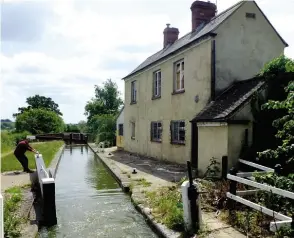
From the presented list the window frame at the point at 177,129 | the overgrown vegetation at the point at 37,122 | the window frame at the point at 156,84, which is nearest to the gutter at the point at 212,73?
the window frame at the point at 177,129

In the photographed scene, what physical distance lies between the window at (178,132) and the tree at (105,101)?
→ 39.8m

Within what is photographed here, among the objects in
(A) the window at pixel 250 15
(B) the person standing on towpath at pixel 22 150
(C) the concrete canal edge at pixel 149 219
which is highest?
(A) the window at pixel 250 15

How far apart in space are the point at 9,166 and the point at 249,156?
37.6ft

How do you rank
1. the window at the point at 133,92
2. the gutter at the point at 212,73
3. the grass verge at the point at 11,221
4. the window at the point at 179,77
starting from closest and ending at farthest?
the grass verge at the point at 11,221 → the gutter at the point at 212,73 → the window at the point at 179,77 → the window at the point at 133,92

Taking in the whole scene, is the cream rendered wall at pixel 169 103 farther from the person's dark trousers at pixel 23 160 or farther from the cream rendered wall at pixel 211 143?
the person's dark trousers at pixel 23 160

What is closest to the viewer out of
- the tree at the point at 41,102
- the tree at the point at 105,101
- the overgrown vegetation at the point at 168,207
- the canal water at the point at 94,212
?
the overgrown vegetation at the point at 168,207

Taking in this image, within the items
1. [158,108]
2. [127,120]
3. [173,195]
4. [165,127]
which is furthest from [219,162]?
[127,120]

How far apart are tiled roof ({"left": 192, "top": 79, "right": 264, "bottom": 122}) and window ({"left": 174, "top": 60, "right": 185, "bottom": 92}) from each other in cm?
312

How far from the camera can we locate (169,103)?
16781 mm

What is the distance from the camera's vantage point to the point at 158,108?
1823 centimetres

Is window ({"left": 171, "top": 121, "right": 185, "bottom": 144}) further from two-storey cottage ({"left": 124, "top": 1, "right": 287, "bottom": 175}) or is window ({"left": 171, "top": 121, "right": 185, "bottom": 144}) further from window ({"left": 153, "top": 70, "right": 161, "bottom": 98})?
window ({"left": 153, "top": 70, "right": 161, "bottom": 98})

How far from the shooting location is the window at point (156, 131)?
1829 cm

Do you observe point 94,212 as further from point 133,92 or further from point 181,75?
point 133,92

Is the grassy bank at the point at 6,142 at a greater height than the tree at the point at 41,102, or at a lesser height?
lesser
